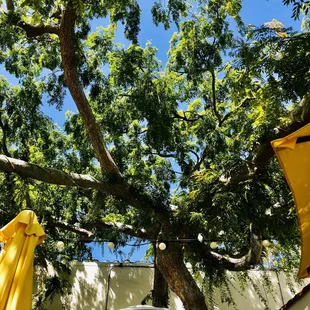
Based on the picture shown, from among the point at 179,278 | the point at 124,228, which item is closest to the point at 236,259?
the point at 179,278

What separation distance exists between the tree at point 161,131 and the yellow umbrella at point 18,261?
1.35m

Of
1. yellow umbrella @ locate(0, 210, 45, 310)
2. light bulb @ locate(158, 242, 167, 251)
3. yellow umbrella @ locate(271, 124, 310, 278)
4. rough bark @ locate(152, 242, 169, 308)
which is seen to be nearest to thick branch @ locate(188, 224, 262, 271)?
light bulb @ locate(158, 242, 167, 251)

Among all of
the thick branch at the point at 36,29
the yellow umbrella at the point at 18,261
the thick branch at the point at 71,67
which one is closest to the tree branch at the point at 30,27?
the thick branch at the point at 36,29

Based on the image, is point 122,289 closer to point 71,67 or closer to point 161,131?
point 161,131

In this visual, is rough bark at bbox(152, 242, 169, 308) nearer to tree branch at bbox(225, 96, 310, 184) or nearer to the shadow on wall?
the shadow on wall

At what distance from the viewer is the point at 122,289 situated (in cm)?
738

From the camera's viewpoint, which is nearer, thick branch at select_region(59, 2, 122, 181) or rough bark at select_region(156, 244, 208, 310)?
rough bark at select_region(156, 244, 208, 310)

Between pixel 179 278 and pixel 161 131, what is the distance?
94.5 inches

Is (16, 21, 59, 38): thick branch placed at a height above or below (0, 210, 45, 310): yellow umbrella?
above

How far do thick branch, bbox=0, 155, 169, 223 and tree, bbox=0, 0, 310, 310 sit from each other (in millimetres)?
14

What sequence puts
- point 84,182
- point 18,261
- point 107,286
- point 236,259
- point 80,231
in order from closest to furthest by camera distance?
1. point 18,261
2. point 84,182
3. point 236,259
4. point 80,231
5. point 107,286

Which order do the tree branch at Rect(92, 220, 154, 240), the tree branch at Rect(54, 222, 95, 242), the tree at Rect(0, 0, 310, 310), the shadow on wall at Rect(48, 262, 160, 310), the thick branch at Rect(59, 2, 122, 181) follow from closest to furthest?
the tree at Rect(0, 0, 310, 310)
the thick branch at Rect(59, 2, 122, 181)
the tree branch at Rect(92, 220, 154, 240)
the tree branch at Rect(54, 222, 95, 242)
the shadow on wall at Rect(48, 262, 160, 310)

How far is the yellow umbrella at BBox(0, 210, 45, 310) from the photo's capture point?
2490 millimetres

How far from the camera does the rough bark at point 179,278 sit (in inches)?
172
